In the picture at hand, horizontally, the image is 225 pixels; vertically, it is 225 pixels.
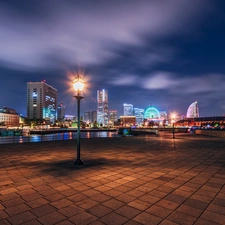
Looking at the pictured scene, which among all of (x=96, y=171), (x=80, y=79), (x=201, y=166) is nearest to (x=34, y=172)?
(x=96, y=171)

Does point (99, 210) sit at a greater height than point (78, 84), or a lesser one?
lesser

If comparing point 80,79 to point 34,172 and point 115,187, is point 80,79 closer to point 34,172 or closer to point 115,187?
point 34,172

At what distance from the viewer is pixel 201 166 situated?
982cm

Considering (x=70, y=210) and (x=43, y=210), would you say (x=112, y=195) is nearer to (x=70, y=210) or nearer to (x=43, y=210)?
(x=70, y=210)

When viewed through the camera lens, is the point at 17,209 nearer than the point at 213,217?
No

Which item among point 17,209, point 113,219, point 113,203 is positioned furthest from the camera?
point 113,203

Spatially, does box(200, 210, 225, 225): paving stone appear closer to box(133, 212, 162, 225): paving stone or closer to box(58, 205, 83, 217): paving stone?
box(133, 212, 162, 225): paving stone

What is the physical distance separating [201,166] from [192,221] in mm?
6276

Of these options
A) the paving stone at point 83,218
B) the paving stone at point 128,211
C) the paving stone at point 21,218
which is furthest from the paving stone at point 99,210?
the paving stone at point 21,218

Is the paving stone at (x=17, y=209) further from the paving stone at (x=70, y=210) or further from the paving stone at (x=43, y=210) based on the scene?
the paving stone at (x=70, y=210)

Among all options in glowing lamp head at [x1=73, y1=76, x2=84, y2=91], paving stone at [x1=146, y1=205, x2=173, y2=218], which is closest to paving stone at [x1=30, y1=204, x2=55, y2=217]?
paving stone at [x1=146, y1=205, x2=173, y2=218]

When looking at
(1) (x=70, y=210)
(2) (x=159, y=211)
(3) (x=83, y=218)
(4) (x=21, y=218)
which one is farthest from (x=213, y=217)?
(4) (x=21, y=218)

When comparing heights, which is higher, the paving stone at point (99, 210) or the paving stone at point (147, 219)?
the paving stone at point (99, 210)

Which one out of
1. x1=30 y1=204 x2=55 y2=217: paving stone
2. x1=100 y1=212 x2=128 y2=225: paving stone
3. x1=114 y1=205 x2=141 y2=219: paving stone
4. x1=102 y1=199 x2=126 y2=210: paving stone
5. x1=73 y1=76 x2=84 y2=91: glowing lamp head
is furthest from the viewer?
x1=73 y1=76 x2=84 y2=91: glowing lamp head
